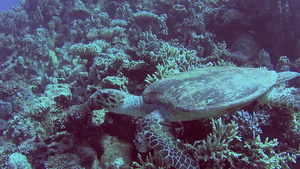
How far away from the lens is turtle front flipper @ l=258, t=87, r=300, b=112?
3.07 metres

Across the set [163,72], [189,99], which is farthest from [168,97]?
[163,72]

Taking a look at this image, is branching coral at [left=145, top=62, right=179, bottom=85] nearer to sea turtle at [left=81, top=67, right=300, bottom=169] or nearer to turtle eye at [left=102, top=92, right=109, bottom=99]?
sea turtle at [left=81, top=67, right=300, bottom=169]

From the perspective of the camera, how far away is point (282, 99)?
315 centimetres

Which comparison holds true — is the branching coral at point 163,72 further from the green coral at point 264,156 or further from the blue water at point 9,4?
the blue water at point 9,4

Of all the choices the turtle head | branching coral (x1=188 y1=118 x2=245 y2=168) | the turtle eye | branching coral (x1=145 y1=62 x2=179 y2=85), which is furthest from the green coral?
the turtle eye

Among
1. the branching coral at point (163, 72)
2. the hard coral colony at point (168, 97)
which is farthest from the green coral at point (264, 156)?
the branching coral at point (163, 72)

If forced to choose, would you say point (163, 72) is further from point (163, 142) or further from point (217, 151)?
point (217, 151)

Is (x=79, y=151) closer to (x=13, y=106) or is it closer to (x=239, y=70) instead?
(x=239, y=70)

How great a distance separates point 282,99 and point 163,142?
213 centimetres

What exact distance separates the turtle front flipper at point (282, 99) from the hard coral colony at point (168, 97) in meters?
0.02

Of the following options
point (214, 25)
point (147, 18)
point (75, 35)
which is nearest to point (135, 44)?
point (147, 18)

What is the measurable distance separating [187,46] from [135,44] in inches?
83.2

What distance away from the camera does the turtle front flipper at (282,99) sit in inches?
121

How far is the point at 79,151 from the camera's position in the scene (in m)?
3.82
